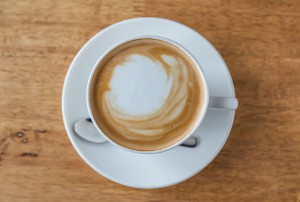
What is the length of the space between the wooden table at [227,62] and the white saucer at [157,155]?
0.34 ft

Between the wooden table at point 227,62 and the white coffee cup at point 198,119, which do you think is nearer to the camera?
the white coffee cup at point 198,119

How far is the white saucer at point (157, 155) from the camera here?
3.07 feet

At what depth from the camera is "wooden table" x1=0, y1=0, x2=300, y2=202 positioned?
3.36 feet

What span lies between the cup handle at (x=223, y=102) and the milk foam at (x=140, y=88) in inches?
4.2

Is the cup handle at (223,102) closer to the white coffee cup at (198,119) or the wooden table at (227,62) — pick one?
the white coffee cup at (198,119)

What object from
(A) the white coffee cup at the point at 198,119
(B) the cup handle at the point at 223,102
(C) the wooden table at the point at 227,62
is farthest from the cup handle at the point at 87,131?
(B) the cup handle at the point at 223,102

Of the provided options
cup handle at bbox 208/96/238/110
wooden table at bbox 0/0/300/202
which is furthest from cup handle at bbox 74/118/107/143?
cup handle at bbox 208/96/238/110

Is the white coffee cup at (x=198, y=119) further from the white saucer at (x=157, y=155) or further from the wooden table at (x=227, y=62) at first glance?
the wooden table at (x=227, y=62)

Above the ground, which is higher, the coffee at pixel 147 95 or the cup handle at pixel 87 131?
the coffee at pixel 147 95

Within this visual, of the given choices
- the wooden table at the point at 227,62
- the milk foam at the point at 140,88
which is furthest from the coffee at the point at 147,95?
the wooden table at the point at 227,62

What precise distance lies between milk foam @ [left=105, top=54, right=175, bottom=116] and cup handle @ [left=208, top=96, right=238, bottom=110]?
107mm

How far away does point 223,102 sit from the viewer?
0.86 meters

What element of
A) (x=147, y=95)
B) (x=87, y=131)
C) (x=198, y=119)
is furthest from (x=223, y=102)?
(x=87, y=131)

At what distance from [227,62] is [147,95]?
0.30 meters
